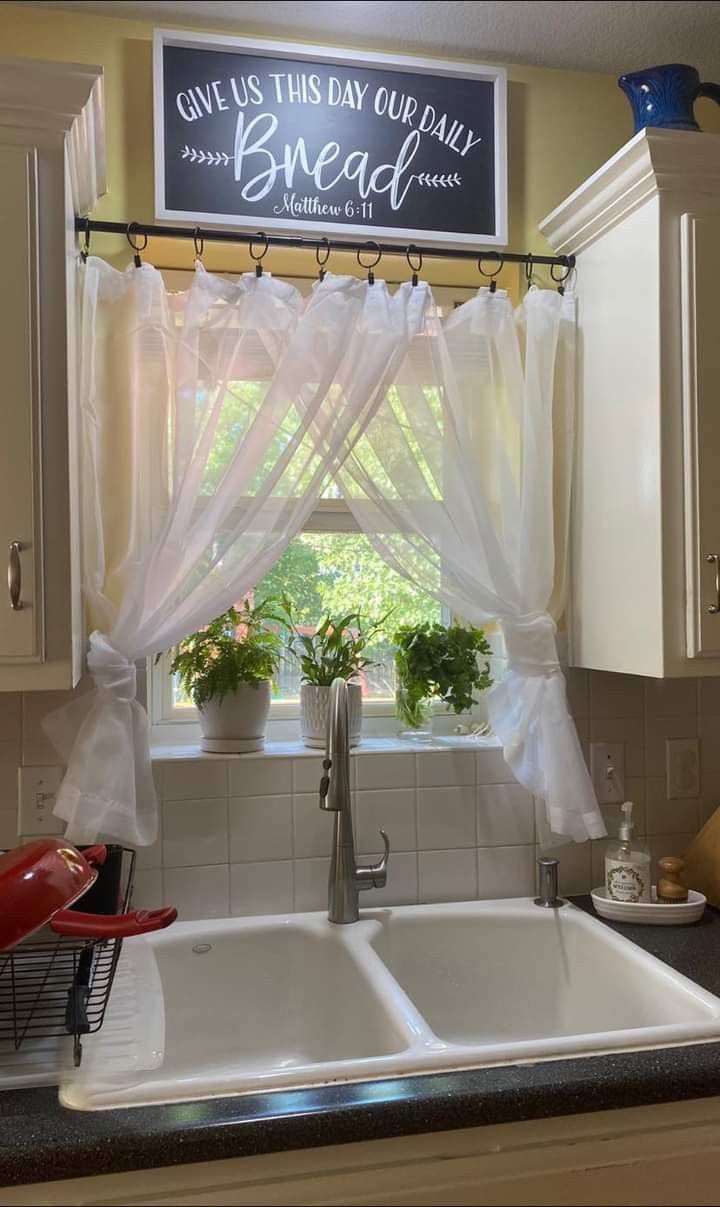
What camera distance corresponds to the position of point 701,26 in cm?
192

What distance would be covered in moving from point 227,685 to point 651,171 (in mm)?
1163

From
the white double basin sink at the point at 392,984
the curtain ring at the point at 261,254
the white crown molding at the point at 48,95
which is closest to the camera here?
the white crown molding at the point at 48,95

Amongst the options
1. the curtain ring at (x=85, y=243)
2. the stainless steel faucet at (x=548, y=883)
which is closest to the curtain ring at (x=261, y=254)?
the curtain ring at (x=85, y=243)

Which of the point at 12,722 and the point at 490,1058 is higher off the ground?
the point at 12,722

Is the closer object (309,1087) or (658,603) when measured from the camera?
(309,1087)

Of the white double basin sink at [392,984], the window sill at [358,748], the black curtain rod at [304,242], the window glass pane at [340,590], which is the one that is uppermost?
the black curtain rod at [304,242]

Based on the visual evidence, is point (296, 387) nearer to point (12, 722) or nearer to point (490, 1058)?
point (12, 722)

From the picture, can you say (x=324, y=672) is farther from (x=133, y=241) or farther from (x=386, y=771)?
(x=133, y=241)

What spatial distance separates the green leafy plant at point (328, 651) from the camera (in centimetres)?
197

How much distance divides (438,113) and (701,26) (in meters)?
0.53

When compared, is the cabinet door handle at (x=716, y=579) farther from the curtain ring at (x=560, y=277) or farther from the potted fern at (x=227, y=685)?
the potted fern at (x=227, y=685)

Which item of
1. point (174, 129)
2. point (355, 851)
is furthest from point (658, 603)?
point (174, 129)

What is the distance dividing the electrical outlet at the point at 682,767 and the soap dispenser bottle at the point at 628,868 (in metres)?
0.22

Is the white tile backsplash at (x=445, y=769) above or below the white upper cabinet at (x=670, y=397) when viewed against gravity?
below
